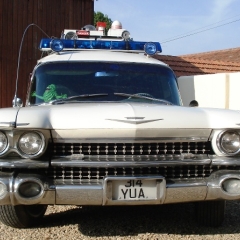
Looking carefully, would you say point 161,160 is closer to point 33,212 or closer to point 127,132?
point 127,132

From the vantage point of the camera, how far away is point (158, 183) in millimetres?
3951

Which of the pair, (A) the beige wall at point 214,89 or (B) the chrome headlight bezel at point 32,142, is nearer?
(B) the chrome headlight bezel at point 32,142

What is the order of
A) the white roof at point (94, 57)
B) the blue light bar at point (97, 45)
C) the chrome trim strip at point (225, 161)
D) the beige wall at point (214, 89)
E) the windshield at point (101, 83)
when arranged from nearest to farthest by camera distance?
the chrome trim strip at point (225, 161) → the windshield at point (101, 83) → the white roof at point (94, 57) → the blue light bar at point (97, 45) → the beige wall at point (214, 89)

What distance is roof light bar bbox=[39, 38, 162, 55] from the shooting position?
6.12m

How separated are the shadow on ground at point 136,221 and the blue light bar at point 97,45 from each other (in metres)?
2.22

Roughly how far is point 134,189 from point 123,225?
1.11 m

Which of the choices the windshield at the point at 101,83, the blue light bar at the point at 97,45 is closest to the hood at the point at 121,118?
the windshield at the point at 101,83

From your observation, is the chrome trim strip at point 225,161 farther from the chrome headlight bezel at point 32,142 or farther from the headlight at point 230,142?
the chrome headlight bezel at point 32,142

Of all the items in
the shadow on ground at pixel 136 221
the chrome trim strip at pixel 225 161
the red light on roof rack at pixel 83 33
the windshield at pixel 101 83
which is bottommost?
the shadow on ground at pixel 136 221

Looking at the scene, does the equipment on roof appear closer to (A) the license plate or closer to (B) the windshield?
(B) the windshield

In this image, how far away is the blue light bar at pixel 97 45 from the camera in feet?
20.9

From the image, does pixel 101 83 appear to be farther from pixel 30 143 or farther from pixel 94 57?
pixel 30 143

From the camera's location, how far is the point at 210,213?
474 centimetres

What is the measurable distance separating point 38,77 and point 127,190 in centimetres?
207
